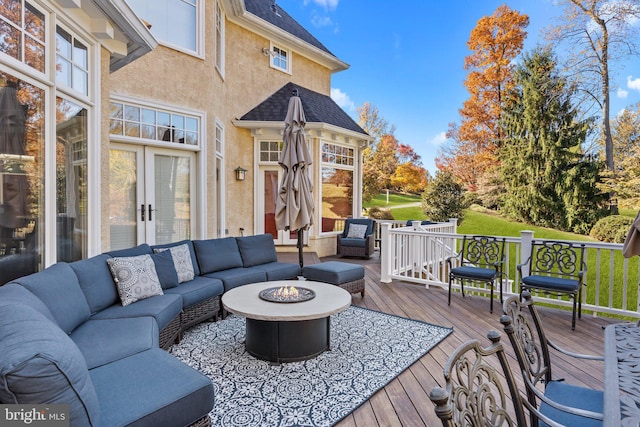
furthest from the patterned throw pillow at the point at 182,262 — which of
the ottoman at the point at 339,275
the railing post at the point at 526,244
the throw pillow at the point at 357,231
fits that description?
the throw pillow at the point at 357,231

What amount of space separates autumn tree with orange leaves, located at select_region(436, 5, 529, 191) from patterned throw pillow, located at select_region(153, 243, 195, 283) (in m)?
15.0

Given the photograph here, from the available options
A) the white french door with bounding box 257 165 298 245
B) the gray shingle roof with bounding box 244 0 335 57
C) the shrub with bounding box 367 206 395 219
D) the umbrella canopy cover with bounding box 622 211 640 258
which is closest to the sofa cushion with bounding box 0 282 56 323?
the umbrella canopy cover with bounding box 622 211 640 258

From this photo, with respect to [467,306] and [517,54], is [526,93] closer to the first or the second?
[517,54]

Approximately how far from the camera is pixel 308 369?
3.12 m

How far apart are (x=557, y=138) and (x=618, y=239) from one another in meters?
5.03

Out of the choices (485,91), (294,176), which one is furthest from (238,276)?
(485,91)

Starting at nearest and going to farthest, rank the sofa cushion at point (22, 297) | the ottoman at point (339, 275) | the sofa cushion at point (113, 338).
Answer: the sofa cushion at point (22, 297), the sofa cushion at point (113, 338), the ottoman at point (339, 275)

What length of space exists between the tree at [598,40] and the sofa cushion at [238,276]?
14.0 meters

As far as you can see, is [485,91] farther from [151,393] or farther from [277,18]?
[151,393]

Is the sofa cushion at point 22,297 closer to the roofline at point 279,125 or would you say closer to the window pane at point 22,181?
the window pane at point 22,181

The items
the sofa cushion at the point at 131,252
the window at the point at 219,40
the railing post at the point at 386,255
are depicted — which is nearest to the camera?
the sofa cushion at the point at 131,252

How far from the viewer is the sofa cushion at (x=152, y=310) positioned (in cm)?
307

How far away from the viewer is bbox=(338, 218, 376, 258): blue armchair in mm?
9055

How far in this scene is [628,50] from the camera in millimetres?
11938
